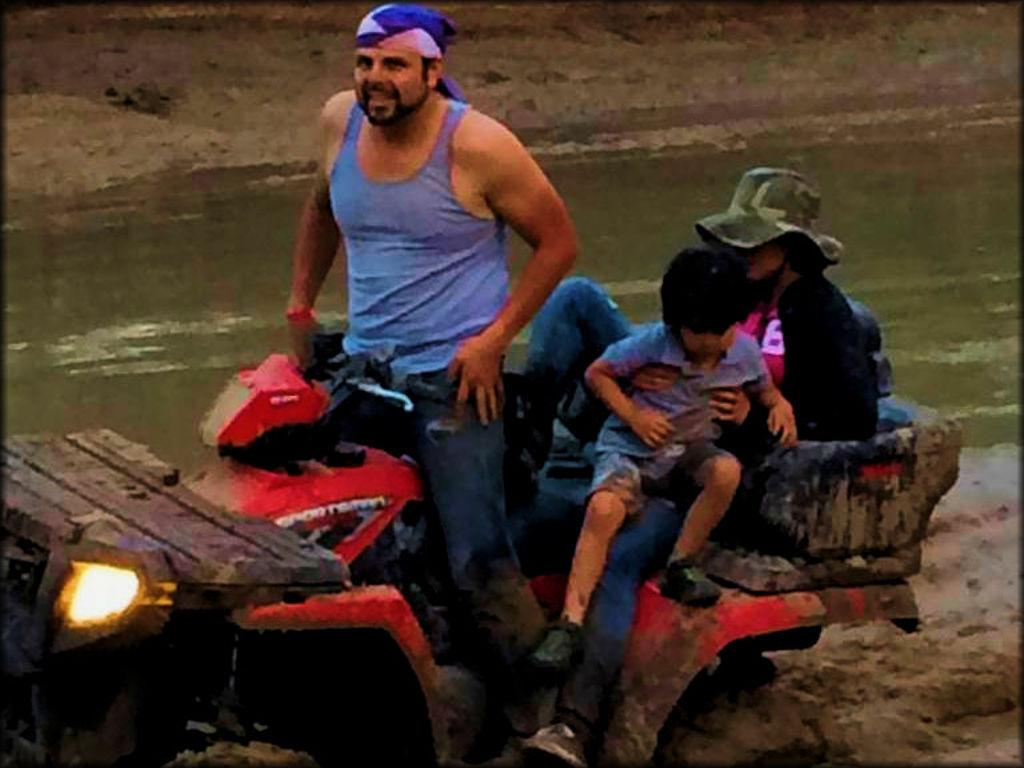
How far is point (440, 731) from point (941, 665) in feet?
6.36

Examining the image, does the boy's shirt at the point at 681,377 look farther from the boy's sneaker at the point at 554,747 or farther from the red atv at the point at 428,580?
the boy's sneaker at the point at 554,747

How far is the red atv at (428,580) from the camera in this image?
494cm

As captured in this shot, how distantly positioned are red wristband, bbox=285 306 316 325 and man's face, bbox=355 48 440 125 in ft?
2.19

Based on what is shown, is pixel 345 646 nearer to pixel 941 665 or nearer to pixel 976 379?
pixel 941 665

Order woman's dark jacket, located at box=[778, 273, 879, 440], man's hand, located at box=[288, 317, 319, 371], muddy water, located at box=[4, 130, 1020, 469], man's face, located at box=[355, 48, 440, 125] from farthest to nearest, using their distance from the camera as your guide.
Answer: muddy water, located at box=[4, 130, 1020, 469], man's hand, located at box=[288, 317, 319, 371], woman's dark jacket, located at box=[778, 273, 879, 440], man's face, located at box=[355, 48, 440, 125]

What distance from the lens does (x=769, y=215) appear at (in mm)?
5684

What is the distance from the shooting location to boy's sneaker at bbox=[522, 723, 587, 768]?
16.7 ft

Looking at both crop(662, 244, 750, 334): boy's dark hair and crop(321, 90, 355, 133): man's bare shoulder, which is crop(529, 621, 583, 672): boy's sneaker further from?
crop(321, 90, 355, 133): man's bare shoulder

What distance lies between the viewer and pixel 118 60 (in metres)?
23.0

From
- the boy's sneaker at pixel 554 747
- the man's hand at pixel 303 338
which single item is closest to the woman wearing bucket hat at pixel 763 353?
the boy's sneaker at pixel 554 747

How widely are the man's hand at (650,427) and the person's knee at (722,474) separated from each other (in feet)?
0.44

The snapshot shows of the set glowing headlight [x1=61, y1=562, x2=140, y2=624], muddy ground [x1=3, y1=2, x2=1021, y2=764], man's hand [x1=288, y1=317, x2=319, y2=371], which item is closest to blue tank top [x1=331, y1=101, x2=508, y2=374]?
man's hand [x1=288, y1=317, x2=319, y2=371]

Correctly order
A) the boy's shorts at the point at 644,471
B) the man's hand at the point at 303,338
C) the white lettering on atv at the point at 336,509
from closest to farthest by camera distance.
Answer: the white lettering on atv at the point at 336,509, the boy's shorts at the point at 644,471, the man's hand at the point at 303,338

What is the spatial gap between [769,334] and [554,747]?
1.22 metres
